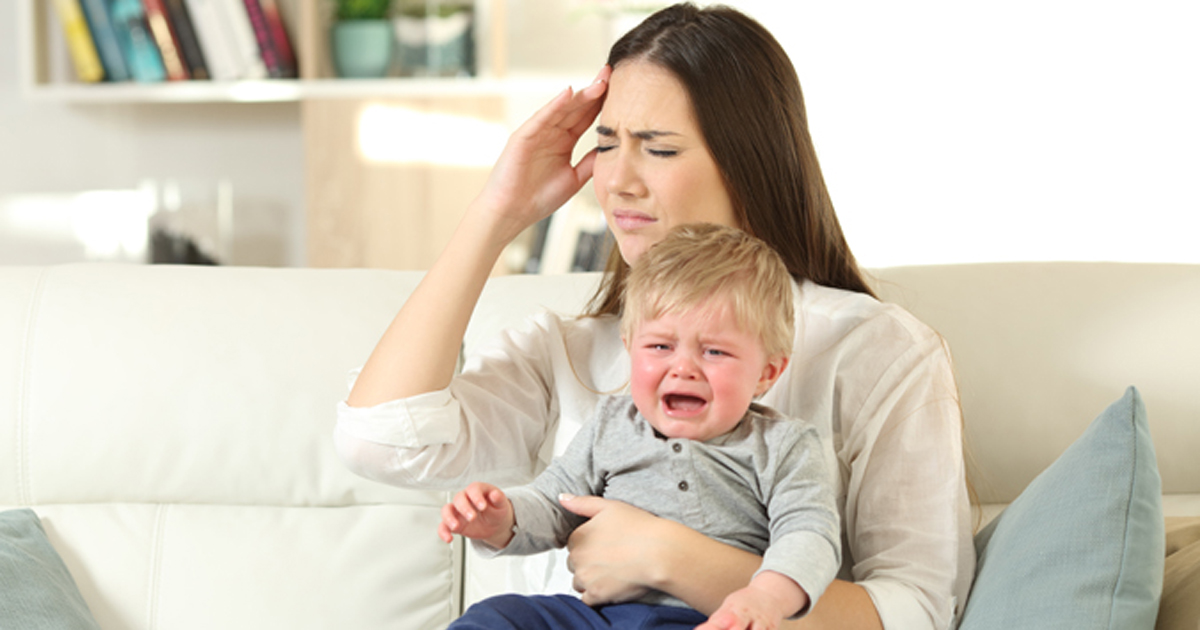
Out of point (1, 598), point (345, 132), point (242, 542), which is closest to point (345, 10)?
A: point (345, 132)

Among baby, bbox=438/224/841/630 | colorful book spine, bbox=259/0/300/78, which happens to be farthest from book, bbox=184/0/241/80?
baby, bbox=438/224/841/630

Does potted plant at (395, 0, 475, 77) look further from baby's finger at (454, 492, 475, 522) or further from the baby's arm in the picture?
the baby's arm

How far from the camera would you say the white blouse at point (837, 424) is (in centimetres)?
114

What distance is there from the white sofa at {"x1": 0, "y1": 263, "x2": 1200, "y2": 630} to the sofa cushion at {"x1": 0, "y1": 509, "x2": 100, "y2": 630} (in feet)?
0.20

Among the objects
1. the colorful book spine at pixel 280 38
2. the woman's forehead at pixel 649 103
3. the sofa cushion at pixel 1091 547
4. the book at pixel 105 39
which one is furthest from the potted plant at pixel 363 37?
the sofa cushion at pixel 1091 547

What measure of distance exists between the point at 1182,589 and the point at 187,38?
2.77m

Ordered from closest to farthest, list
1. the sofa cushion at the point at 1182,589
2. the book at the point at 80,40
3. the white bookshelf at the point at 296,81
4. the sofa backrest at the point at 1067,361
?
1. the sofa cushion at the point at 1182,589
2. the sofa backrest at the point at 1067,361
3. the white bookshelf at the point at 296,81
4. the book at the point at 80,40

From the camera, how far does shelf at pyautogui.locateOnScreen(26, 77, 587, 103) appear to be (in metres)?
2.87

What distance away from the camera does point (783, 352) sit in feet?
3.60

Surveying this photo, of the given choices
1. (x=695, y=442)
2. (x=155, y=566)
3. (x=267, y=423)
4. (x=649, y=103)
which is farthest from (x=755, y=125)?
(x=155, y=566)

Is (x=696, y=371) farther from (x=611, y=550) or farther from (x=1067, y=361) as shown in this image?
(x=1067, y=361)

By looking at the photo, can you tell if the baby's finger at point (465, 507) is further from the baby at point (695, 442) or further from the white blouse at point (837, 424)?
the white blouse at point (837, 424)

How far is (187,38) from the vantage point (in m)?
2.96

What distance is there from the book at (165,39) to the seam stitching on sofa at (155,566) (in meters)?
1.73
